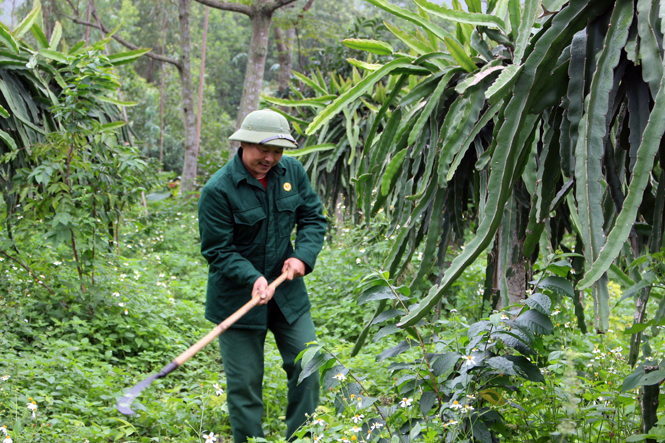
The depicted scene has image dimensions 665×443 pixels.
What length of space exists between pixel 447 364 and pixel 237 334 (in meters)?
1.26

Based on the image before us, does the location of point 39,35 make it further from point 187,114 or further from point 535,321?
point 187,114

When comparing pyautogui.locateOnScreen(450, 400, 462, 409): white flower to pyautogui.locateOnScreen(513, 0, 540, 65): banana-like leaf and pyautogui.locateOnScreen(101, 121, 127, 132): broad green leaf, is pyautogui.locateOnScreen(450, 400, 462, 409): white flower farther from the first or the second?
pyautogui.locateOnScreen(101, 121, 127, 132): broad green leaf

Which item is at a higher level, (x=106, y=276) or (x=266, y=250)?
(x=266, y=250)

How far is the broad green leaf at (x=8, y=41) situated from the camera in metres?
3.75

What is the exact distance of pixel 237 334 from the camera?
2963mm

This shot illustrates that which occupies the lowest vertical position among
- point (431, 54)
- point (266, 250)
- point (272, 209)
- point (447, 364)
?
point (447, 364)

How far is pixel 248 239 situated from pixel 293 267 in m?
0.30

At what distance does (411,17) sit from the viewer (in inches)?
99.2

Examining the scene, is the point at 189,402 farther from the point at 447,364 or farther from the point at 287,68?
the point at 287,68

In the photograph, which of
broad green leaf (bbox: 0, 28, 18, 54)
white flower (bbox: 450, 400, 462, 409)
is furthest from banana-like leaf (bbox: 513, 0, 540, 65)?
broad green leaf (bbox: 0, 28, 18, 54)

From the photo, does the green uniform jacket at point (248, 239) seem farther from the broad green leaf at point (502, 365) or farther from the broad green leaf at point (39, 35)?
the broad green leaf at point (39, 35)

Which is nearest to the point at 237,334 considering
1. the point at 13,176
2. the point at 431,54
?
the point at 431,54

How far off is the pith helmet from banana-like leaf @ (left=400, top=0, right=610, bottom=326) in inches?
58.5

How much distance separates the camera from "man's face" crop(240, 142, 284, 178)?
2945mm
